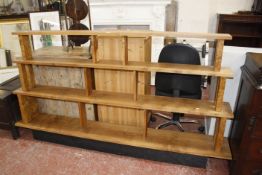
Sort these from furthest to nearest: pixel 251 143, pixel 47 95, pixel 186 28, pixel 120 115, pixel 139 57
Result: pixel 186 28
pixel 120 115
pixel 47 95
pixel 139 57
pixel 251 143

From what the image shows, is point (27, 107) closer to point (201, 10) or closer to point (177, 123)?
point (177, 123)

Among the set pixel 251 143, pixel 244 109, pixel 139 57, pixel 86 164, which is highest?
pixel 139 57

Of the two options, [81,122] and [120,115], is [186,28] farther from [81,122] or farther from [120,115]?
[81,122]

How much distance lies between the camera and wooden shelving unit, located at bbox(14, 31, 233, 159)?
183 centimetres

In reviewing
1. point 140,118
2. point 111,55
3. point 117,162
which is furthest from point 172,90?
point 117,162

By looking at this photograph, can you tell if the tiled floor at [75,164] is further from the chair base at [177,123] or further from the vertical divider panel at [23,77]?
the vertical divider panel at [23,77]

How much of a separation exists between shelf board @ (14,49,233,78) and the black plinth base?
772 mm

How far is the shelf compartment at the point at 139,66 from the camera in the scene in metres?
1.72

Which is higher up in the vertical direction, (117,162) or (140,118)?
(140,118)

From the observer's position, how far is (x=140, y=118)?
7.39ft

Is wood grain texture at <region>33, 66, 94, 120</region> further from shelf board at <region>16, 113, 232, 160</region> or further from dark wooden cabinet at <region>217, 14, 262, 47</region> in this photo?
dark wooden cabinet at <region>217, 14, 262, 47</region>

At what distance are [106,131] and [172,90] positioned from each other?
80 centimetres

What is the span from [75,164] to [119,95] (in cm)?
77

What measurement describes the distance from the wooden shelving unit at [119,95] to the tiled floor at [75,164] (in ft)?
0.64
